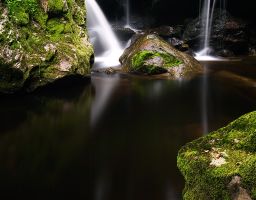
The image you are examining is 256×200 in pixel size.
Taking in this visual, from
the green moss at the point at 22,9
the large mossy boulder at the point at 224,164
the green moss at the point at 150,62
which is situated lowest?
the green moss at the point at 150,62

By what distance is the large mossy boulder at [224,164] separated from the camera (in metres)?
3.35

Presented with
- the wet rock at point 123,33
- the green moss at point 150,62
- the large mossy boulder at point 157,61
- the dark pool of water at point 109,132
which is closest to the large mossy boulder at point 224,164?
the dark pool of water at point 109,132

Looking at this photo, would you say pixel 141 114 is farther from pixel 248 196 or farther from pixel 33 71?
pixel 248 196

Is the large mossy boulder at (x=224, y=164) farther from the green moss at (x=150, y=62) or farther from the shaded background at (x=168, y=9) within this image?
the shaded background at (x=168, y=9)

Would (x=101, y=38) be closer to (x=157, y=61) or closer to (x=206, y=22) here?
(x=157, y=61)

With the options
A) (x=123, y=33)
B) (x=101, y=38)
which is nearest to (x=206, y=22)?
(x=123, y=33)

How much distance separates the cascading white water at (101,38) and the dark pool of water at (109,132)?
3775 mm

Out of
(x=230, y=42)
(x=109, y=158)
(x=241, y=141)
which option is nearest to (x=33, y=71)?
(x=109, y=158)

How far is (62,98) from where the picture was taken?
10.2 m

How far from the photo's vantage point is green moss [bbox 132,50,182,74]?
13.5 metres

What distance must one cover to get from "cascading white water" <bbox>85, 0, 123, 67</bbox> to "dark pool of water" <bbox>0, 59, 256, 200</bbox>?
3775mm

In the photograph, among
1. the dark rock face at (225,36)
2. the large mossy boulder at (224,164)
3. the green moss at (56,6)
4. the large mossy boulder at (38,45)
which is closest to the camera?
the large mossy boulder at (224,164)

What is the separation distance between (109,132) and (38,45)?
15.3 ft

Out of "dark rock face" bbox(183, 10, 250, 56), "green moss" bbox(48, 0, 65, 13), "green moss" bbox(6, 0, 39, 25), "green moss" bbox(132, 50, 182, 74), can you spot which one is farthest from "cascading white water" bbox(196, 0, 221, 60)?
"green moss" bbox(6, 0, 39, 25)
